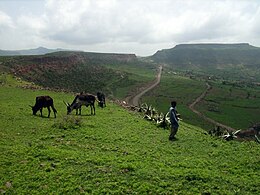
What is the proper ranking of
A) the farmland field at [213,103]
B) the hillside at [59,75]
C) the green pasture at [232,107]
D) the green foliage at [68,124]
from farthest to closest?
the green pasture at [232,107]
the farmland field at [213,103]
the hillside at [59,75]
the green foliage at [68,124]

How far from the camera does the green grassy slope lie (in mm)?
13266

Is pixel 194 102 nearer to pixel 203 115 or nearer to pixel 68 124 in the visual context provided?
pixel 203 115

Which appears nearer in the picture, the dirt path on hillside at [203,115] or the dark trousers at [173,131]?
the dark trousers at [173,131]

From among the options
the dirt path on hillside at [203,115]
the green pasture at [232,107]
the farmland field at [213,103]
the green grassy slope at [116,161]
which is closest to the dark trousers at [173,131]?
the green grassy slope at [116,161]

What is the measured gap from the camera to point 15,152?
16594 millimetres

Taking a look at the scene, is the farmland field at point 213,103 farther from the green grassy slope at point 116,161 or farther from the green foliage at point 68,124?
the green grassy slope at point 116,161

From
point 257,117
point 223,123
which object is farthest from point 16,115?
point 257,117

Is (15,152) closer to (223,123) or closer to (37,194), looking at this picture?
(37,194)

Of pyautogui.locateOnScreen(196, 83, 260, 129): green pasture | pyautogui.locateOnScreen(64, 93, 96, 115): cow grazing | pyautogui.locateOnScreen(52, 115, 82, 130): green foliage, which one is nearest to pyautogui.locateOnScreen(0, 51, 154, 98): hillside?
pyautogui.locateOnScreen(196, 83, 260, 129): green pasture

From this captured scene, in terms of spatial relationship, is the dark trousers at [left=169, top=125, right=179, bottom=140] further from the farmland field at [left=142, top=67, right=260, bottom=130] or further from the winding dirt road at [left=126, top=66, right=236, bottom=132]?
the winding dirt road at [left=126, top=66, right=236, bottom=132]

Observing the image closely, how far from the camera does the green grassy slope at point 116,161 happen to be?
522 inches

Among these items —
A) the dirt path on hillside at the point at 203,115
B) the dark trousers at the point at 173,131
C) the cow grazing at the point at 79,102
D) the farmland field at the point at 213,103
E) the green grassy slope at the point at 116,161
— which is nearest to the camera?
the green grassy slope at the point at 116,161

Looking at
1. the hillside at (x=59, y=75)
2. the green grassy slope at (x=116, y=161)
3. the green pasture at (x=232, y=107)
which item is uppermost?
the green grassy slope at (x=116, y=161)

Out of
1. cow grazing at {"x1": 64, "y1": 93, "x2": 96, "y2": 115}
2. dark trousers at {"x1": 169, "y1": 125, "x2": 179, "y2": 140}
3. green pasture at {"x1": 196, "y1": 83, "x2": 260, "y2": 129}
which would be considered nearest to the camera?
dark trousers at {"x1": 169, "y1": 125, "x2": 179, "y2": 140}
